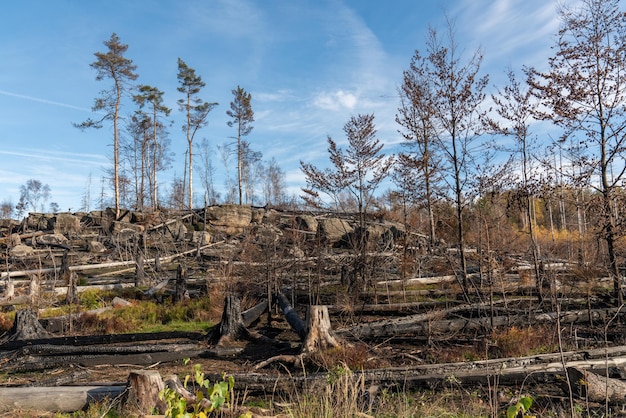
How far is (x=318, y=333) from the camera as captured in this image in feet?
25.2

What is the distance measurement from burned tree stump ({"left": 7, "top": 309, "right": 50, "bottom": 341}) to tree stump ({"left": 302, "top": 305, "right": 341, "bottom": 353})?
6020 millimetres

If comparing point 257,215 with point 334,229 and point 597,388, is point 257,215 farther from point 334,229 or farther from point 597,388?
point 597,388

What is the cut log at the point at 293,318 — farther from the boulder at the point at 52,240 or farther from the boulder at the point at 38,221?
the boulder at the point at 38,221

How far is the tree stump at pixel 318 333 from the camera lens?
25.0ft

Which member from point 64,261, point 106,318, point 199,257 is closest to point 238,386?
point 106,318

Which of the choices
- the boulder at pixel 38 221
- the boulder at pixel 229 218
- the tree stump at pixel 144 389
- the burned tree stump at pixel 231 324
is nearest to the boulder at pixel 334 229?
the boulder at pixel 229 218

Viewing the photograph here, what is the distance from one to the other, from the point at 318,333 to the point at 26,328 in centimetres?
644

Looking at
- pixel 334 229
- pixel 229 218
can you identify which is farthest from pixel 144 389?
pixel 229 218

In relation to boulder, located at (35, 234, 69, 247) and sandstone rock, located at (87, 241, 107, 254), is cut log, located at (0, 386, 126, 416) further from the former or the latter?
boulder, located at (35, 234, 69, 247)

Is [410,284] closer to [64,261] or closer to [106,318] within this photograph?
[106,318]

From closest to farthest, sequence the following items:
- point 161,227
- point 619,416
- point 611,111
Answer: point 619,416
point 611,111
point 161,227

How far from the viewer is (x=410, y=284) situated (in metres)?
14.9

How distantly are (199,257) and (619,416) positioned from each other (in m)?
19.5

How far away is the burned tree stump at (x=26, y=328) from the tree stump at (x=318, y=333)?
602 cm
